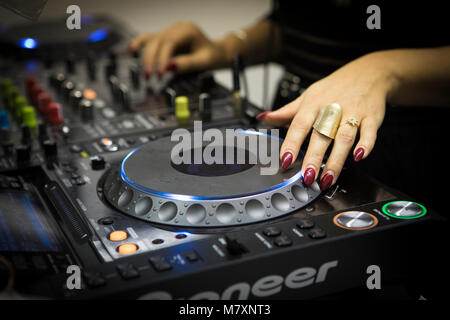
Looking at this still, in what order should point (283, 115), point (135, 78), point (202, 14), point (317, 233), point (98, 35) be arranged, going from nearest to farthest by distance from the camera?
1. point (317, 233)
2. point (283, 115)
3. point (135, 78)
4. point (98, 35)
5. point (202, 14)

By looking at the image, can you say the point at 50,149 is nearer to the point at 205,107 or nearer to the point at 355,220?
the point at 205,107

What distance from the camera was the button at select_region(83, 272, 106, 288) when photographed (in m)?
0.78

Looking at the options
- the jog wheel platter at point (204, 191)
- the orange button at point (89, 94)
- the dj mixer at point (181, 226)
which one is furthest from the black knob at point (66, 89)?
the jog wheel platter at point (204, 191)

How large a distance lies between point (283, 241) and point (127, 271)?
24 centimetres

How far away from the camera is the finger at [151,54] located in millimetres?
1790

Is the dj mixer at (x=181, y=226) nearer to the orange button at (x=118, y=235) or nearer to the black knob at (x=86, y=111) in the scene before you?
the orange button at (x=118, y=235)

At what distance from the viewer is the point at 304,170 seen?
105 cm

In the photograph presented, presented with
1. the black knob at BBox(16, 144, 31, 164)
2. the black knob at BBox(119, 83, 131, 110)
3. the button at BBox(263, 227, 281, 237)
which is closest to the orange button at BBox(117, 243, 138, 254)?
the button at BBox(263, 227, 281, 237)

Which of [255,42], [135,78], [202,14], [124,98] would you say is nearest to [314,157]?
[124,98]

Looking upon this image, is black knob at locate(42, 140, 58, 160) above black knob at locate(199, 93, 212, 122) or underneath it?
underneath

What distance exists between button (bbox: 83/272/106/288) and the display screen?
0.14 m

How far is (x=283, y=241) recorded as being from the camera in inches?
34.2

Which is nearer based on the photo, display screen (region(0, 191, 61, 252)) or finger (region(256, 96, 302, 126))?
display screen (region(0, 191, 61, 252))

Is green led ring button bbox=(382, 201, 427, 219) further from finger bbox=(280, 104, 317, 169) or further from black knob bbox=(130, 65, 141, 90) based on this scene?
black knob bbox=(130, 65, 141, 90)
